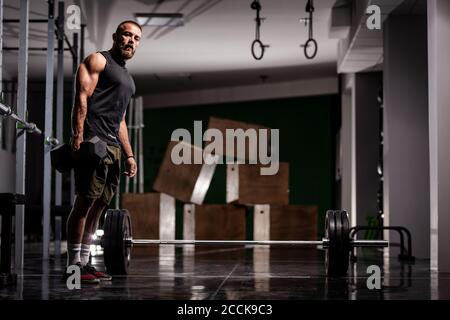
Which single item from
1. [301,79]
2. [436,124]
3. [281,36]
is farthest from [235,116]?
[436,124]

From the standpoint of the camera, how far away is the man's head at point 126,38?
3615 mm

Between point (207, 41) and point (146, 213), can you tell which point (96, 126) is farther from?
point (207, 41)

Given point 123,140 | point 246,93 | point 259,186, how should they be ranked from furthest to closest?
point 246,93 < point 259,186 < point 123,140

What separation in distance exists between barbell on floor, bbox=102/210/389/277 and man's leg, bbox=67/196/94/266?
35 cm

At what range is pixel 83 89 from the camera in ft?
11.5

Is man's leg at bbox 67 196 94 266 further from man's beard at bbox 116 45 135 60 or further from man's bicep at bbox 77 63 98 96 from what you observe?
man's beard at bbox 116 45 135 60

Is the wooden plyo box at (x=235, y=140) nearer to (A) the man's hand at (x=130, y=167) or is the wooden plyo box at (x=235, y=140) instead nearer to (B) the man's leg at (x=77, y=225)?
(A) the man's hand at (x=130, y=167)

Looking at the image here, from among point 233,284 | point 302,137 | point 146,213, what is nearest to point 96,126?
point 233,284

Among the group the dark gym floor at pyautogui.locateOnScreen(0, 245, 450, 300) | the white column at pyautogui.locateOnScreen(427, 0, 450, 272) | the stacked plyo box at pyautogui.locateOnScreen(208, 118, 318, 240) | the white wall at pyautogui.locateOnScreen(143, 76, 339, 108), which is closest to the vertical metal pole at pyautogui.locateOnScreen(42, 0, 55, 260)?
the dark gym floor at pyautogui.locateOnScreen(0, 245, 450, 300)

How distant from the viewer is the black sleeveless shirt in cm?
359

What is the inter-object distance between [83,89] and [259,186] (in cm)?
544

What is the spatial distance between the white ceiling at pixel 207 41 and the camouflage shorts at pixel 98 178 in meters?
4.49

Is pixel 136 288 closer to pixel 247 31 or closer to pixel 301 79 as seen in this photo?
pixel 247 31

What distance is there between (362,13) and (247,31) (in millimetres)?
2537
